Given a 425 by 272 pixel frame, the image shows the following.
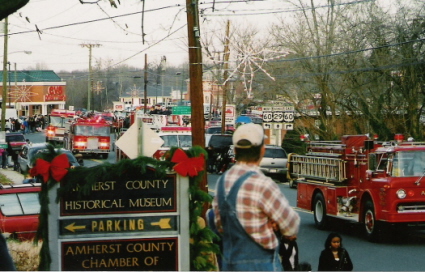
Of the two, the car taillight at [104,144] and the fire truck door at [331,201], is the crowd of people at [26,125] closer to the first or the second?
the car taillight at [104,144]

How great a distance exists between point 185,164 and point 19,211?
7.68 metres

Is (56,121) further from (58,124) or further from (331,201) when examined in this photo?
(331,201)

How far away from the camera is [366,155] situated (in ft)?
59.2

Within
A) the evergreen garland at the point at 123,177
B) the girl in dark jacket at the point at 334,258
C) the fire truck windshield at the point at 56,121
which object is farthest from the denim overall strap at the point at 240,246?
the fire truck windshield at the point at 56,121

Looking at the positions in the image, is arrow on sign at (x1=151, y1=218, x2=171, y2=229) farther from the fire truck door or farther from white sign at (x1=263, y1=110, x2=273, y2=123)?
white sign at (x1=263, y1=110, x2=273, y2=123)

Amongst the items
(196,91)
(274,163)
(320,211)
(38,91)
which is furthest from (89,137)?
(38,91)

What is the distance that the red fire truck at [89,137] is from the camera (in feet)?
160

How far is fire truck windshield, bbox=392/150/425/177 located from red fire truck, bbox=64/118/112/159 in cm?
3372

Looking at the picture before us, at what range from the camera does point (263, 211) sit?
4.76 meters

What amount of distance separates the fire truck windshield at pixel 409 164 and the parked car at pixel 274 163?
1898 cm

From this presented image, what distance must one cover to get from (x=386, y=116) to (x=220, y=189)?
29822mm

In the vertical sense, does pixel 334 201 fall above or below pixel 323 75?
below

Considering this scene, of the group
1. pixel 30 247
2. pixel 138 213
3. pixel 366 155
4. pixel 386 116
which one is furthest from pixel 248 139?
pixel 386 116

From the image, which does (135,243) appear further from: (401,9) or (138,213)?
(401,9)
